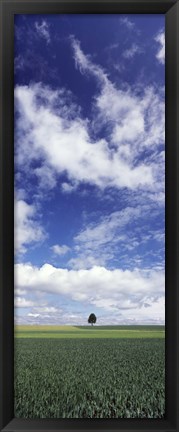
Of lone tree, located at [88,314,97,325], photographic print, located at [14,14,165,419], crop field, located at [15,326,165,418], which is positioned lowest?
crop field, located at [15,326,165,418]

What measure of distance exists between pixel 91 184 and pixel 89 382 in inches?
30.6

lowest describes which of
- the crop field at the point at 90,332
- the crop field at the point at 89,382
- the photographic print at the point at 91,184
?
the crop field at the point at 89,382

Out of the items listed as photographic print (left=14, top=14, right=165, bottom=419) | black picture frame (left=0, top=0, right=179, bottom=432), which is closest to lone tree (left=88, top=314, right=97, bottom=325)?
photographic print (left=14, top=14, right=165, bottom=419)

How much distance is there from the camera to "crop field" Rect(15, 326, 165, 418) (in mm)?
1605

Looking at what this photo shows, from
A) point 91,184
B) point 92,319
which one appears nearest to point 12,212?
point 91,184

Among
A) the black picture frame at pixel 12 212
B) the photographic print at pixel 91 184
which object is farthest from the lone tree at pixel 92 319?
the black picture frame at pixel 12 212

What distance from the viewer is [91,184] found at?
171 cm

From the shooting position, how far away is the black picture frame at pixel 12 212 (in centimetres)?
154

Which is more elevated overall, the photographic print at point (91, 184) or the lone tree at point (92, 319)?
the photographic print at point (91, 184)

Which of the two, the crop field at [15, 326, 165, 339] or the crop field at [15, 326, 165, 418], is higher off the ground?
the crop field at [15, 326, 165, 339]

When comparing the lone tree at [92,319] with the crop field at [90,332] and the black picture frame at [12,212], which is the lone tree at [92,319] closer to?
the crop field at [90,332]

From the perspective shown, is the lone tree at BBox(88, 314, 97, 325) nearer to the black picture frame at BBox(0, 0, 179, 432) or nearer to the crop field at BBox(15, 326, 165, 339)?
the crop field at BBox(15, 326, 165, 339)

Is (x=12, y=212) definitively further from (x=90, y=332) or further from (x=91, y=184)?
(x=90, y=332)

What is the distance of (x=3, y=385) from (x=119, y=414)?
446 mm
